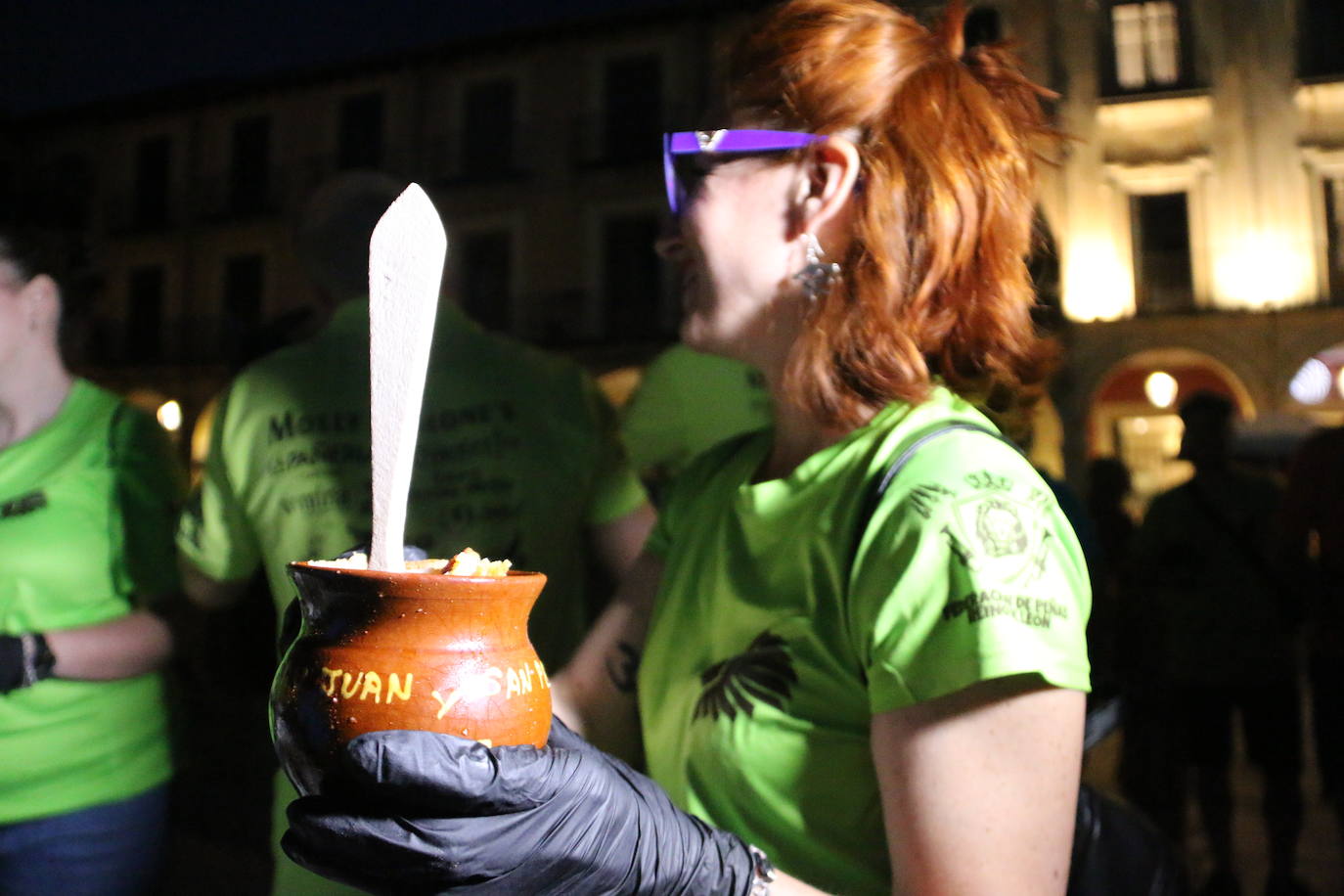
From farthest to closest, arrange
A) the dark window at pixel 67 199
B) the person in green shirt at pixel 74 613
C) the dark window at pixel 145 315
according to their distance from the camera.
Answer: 1. the dark window at pixel 145 315
2. the dark window at pixel 67 199
3. the person in green shirt at pixel 74 613

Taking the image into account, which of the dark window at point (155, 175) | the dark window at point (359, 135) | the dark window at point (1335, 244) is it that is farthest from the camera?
the dark window at point (359, 135)

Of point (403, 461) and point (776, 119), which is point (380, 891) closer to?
point (403, 461)

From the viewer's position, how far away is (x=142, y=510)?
174cm

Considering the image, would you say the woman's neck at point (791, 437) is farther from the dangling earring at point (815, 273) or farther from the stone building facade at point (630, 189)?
the stone building facade at point (630, 189)

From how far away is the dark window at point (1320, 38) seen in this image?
466 cm

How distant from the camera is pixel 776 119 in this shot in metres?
1.01

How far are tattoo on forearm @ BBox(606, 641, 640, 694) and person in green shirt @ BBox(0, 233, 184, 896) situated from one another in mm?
906

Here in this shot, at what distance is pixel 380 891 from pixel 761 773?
36cm

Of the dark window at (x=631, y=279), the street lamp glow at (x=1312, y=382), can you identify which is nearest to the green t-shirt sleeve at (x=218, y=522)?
the street lamp glow at (x=1312, y=382)

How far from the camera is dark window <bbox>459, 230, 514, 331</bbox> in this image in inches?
457

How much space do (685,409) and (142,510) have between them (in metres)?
1.12

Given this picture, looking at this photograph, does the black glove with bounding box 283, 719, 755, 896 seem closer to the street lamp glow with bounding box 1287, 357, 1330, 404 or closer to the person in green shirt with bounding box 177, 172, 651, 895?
the person in green shirt with bounding box 177, 172, 651, 895

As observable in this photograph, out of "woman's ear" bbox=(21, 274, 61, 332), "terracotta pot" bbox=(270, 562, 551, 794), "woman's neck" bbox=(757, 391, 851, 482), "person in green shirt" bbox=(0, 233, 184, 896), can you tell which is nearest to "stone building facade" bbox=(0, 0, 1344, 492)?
"woman's ear" bbox=(21, 274, 61, 332)

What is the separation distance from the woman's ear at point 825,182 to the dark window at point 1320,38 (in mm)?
4895
